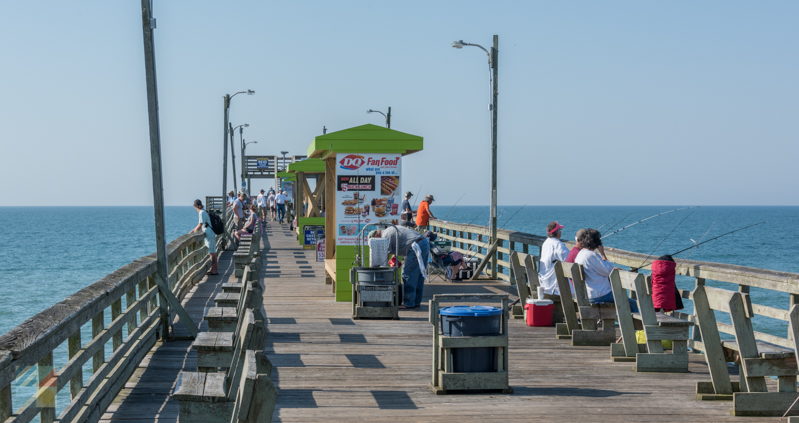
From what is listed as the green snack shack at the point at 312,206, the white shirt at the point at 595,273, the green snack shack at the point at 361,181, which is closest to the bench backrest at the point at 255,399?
the white shirt at the point at 595,273

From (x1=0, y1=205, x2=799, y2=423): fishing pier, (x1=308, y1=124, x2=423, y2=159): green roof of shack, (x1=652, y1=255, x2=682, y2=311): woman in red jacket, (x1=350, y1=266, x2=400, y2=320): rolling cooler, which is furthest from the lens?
(x1=308, y1=124, x2=423, y2=159): green roof of shack

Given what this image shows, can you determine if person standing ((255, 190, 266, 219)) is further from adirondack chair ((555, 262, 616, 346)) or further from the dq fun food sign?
adirondack chair ((555, 262, 616, 346))

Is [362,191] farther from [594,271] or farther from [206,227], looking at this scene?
[206,227]

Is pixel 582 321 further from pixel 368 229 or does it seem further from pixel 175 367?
pixel 368 229

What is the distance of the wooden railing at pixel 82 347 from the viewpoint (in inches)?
232

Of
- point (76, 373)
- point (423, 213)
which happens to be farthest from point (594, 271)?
point (423, 213)

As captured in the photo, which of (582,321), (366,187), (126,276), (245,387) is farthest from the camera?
(366,187)

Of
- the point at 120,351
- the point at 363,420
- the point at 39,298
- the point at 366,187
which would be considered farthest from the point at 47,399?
the point at 39,298

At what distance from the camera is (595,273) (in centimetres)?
1155

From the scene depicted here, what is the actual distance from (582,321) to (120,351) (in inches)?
203

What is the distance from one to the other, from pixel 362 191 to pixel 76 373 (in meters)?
9.55

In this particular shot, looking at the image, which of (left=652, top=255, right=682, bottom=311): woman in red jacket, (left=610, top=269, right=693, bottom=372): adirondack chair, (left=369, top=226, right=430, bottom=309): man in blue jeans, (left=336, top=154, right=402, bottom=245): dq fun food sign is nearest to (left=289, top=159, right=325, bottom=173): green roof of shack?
(left=336, top=154, right=402, bottom=245): dq fun food sign

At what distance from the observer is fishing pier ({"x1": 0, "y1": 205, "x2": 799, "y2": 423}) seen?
694 centimetres

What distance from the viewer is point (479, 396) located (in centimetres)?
880
